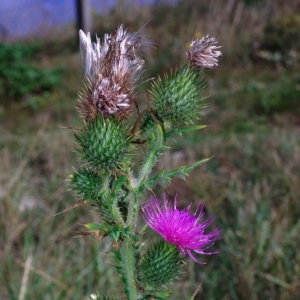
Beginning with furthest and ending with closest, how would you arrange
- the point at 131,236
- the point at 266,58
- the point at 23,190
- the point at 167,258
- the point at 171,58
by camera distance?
the point at 171,58 → the point at 266,58 → the point at 23,190 → the point at 167,258 → the point at 131,236

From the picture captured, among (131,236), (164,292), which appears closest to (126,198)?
(131,236)

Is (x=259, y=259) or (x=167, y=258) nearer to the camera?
(x=167, y=258)

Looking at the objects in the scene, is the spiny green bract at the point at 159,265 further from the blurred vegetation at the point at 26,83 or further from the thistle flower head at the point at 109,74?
the blurred vegetation at the point at 26,83

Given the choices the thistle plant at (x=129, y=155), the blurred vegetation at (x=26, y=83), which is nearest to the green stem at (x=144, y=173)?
the thistle plant at (x=129, y=155)

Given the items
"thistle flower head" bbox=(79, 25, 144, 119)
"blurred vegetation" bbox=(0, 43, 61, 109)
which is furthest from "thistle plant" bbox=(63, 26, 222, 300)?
"blurred vegetation" bbox=(0, 43, 61, 109)

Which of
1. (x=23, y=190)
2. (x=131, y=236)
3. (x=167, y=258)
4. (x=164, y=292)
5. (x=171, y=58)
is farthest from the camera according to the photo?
(x=171, y=58)

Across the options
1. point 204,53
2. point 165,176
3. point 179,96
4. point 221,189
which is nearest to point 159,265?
point 165,176

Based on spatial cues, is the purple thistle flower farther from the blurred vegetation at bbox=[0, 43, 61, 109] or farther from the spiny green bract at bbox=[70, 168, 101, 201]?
the blurred vegetation at bbox=[0, 43, 61, 109]

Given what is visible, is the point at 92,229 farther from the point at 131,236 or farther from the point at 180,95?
the point at 180,95
